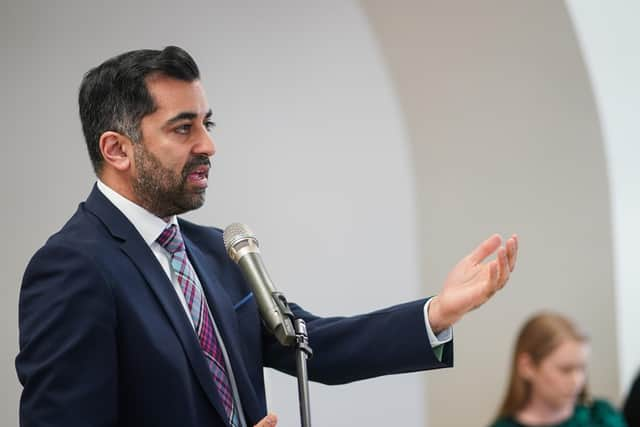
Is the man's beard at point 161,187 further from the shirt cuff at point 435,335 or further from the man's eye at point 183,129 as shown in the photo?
the shirt cuff at point 435,335

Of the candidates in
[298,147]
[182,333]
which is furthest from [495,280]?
[298,147]

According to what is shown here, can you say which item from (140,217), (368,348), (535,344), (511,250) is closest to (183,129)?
(140,217)

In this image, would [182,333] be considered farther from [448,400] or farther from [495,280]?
[448,400]

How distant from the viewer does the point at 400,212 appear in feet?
12.3

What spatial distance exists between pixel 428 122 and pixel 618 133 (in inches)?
28.2

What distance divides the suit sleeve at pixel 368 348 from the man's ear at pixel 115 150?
1.64ft

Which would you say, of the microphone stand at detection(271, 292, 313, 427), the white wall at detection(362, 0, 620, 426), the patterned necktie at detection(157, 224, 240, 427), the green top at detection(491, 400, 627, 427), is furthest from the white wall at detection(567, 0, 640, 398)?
the microphone stand at detection(271, 292, 313, 427)

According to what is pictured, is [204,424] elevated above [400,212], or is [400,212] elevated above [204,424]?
[400,212]

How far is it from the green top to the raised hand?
4.71ft

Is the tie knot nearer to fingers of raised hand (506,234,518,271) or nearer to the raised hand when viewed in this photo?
the raised hand

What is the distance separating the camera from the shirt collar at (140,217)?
6.23ft

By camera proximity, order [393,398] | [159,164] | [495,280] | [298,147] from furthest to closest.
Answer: [393,398] → [298,147] → [159,164] → [495,280]

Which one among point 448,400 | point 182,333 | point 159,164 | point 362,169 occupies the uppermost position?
point 362,169

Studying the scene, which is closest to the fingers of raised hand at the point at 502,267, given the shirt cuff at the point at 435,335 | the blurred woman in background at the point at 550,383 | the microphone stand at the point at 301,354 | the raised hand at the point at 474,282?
the raised hand at the point at 474,282
